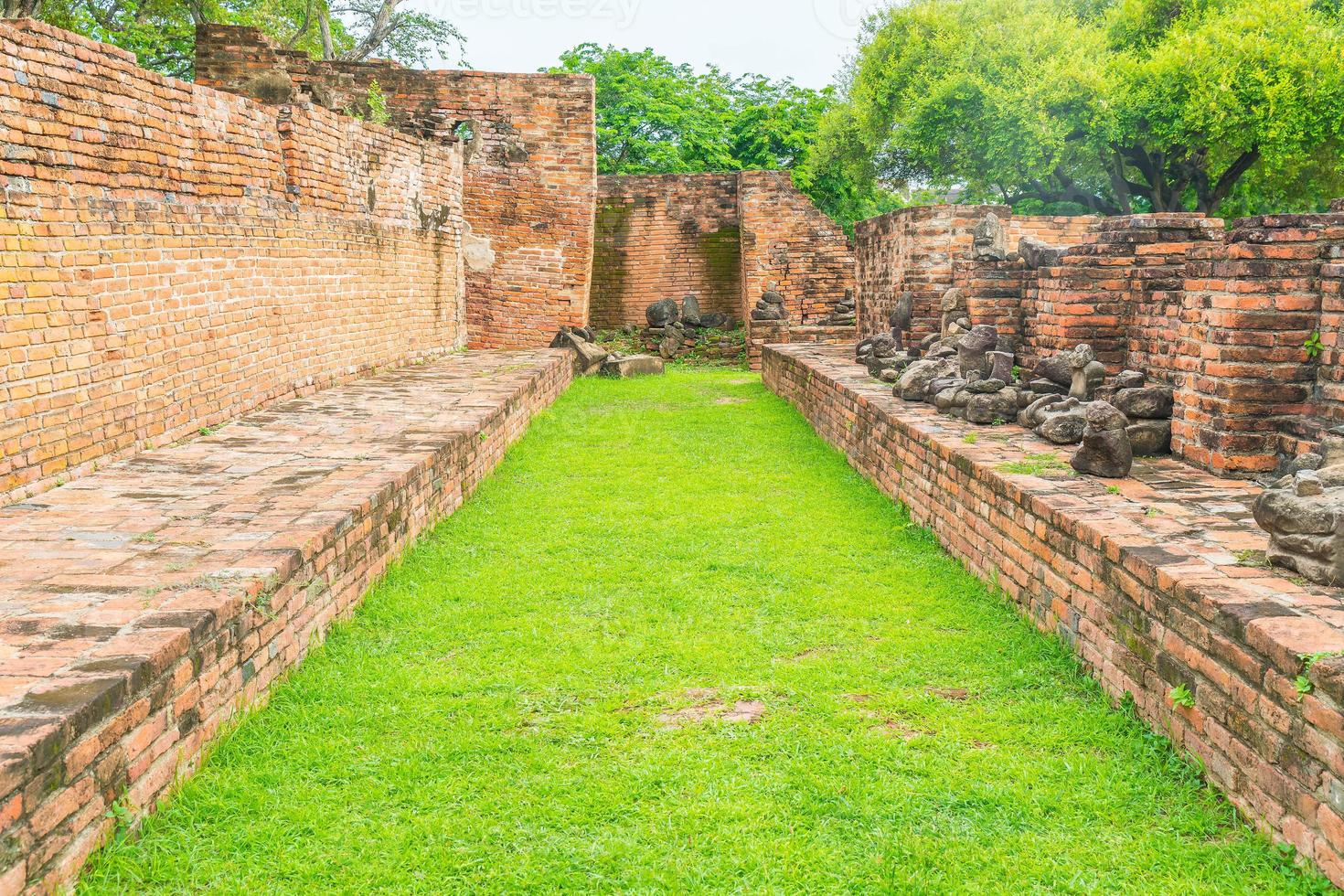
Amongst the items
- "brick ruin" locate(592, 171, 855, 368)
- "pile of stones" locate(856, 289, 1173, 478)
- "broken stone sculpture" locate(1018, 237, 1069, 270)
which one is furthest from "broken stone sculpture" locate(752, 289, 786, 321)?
"broken stone sculpture" locate(1018, 237, 1069, 270)

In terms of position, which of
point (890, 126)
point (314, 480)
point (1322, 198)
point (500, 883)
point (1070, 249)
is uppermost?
point (890, 126)

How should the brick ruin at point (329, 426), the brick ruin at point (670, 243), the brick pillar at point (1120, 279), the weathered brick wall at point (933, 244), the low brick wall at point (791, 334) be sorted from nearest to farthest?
the brick ruin at point (329, 426)
the brick pillar at point (1120, 279)
the weathered brick wall at point (933, 244)
the low brick wall at point (791, 334)
the brick ruin at point (670, 243)

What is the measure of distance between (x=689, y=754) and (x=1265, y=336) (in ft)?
9.98

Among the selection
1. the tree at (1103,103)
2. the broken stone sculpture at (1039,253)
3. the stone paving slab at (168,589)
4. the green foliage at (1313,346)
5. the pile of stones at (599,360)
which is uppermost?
the tree at (1103,103)

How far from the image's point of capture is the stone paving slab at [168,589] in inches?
83.2

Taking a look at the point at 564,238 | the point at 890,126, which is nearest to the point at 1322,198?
the point at 890,126

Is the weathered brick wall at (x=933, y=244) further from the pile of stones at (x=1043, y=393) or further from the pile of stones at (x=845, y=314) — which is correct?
the pile of stones at (x=845, y=314)

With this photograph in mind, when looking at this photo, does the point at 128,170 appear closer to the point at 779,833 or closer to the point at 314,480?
the point at 314,480

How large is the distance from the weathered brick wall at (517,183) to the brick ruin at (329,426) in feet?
8.39

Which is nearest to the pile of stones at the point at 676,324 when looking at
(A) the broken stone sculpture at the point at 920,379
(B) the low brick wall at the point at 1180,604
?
(A) the broken stone sculpture at the point at 920,379

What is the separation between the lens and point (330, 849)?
2389 mm

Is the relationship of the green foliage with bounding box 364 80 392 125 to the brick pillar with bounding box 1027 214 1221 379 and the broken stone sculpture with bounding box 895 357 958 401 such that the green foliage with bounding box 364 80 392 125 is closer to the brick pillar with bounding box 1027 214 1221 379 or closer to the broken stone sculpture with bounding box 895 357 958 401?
the broken stone sculpture with bounding box 895 357 958 401

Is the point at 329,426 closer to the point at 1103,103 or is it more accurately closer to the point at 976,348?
the point at 976,348

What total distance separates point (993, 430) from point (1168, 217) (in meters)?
1.65
